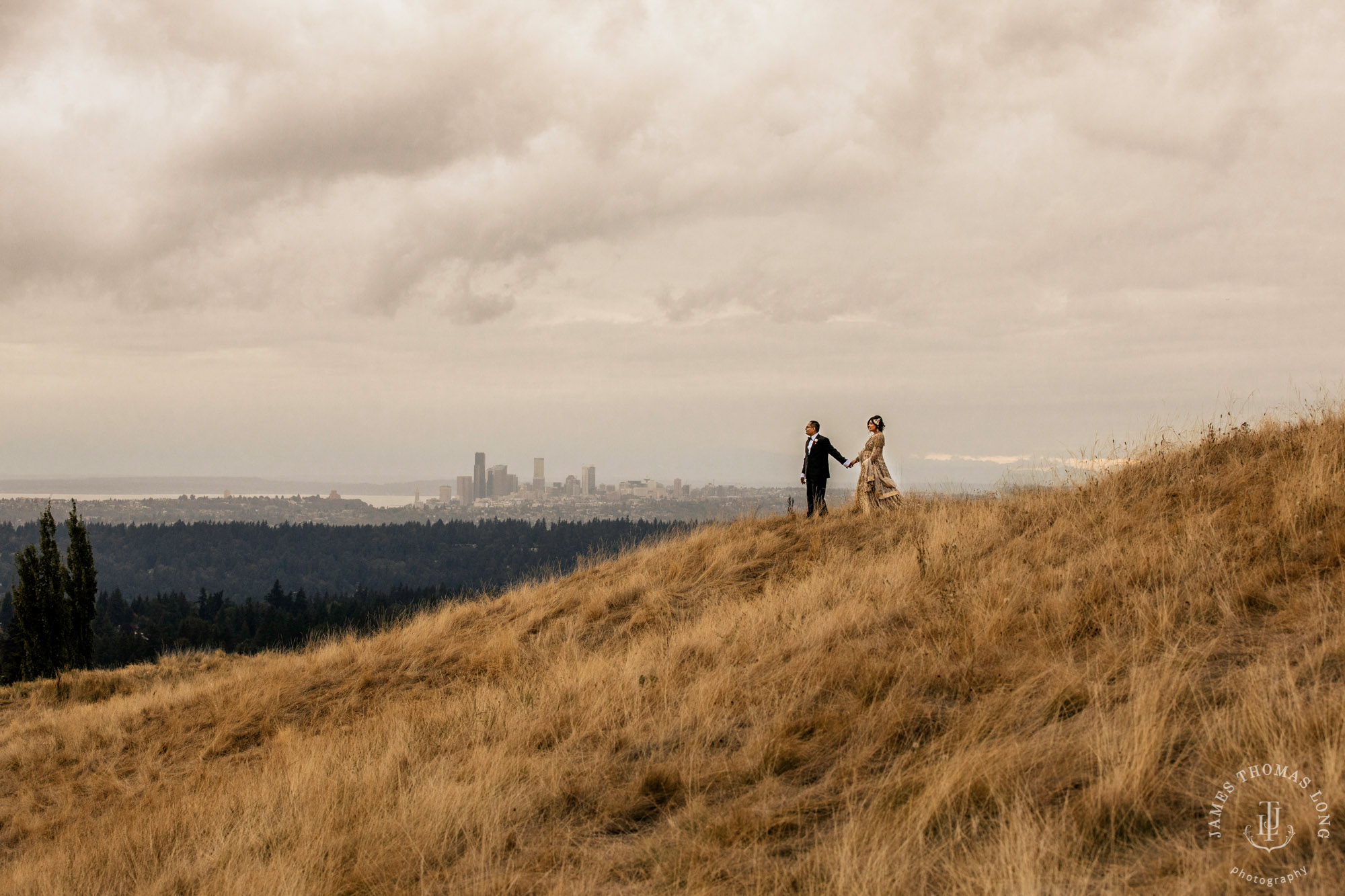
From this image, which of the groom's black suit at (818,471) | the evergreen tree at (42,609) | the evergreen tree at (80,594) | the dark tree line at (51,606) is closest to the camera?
the groom's black suit at (818,471)

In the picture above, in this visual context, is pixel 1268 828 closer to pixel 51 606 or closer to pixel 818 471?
pixel 818 471

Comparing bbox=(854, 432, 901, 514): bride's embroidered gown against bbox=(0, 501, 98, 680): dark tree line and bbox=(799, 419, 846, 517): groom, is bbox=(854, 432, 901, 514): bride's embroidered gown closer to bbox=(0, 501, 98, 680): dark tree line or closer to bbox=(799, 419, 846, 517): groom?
bbox=(799, 419, 846, 517): groom

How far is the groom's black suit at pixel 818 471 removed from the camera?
15757 millimetres

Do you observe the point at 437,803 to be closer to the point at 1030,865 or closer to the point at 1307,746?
the point at 1030,865

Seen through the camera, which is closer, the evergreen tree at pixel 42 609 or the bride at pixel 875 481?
the bride at pixel 875 481

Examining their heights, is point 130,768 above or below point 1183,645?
below

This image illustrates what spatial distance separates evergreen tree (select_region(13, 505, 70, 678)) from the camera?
45.8 metres

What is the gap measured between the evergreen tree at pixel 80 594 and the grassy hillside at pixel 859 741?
4677 cm

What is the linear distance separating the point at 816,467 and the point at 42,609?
51.8m

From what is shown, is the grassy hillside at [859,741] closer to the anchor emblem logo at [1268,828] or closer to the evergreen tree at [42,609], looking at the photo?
the anchor emblem logo at [1268,828]

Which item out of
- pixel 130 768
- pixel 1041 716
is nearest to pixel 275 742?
pixel 130 768

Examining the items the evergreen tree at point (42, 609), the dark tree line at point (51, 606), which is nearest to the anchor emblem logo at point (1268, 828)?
the dark tree line at point (51, 606)

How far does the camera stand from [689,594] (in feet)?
40.8

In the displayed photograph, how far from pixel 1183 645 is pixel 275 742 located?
984 cm
